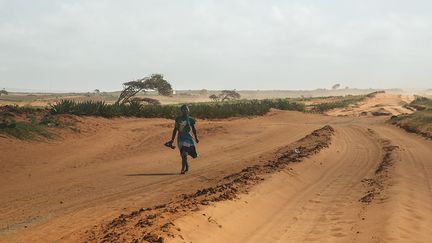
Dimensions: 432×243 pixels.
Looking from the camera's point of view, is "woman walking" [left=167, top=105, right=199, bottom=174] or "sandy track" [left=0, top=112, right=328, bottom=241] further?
"woman walking" [left=167, top=105, right=199, bottom=174]

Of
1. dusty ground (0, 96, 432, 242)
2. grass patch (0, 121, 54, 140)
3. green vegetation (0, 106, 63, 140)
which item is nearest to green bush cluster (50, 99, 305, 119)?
green vegetation (0, 106, 63, 140)

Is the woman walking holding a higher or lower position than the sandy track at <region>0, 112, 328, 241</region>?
higher

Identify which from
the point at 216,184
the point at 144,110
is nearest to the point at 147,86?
the point at 144,110

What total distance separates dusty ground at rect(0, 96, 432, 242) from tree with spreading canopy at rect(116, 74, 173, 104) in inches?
872

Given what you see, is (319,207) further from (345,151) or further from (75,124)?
(75,124)

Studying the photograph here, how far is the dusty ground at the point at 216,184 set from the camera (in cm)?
709

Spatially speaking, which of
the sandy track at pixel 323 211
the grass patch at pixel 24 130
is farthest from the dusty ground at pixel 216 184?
the grass patch at pixel 24 130

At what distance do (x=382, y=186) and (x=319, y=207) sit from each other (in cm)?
250

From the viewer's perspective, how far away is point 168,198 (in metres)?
9.35

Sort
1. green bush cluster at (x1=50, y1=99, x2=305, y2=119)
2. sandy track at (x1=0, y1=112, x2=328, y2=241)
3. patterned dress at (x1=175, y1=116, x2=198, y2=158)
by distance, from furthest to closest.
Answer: green bush cluster at (x1=50, y1=99, x2=305, y2=119), patterned dress at (x1=175, y1=116, x2=198, y2=158), sandy track at (x1=0, y1=112, x2=328, y2=241)

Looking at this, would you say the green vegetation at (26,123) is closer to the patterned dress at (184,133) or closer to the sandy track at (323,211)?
the patterned dress at (184,133)

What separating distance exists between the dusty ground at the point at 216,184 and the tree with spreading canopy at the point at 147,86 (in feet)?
72.6

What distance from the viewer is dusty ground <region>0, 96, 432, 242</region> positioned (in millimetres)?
7090

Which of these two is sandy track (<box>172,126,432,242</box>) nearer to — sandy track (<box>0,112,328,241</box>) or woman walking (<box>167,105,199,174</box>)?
sandy track (<box>0,112,328,241</box>)
